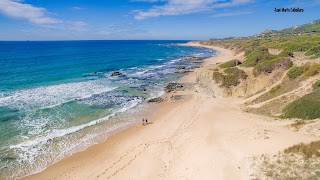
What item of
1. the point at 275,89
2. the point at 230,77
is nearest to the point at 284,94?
the point at 275,89

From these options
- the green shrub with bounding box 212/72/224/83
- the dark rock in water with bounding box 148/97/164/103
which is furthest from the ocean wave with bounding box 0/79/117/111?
the green shrub with bounding box 212/72/224/83

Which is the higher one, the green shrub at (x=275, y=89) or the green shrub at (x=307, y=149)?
the green shrub at (x=275, y=89)

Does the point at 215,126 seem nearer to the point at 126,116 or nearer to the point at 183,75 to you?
the point at 126,116

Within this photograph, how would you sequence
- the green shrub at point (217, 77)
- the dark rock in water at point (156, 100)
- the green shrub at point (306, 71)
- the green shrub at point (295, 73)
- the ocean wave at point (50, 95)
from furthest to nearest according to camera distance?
1. the green shrub at point (217, 77)
2. the dark rock in water at point (156, 100)
3. the ocean wave at point (50, 95)
4. the green shrub at point (295, 73)
5. the green shrub at point (306, 71)

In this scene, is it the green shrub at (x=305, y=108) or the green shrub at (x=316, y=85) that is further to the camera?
the green shrub at (x=316, y=85)

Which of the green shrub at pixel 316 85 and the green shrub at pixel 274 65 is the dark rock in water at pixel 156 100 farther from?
the green shrub at pixel 316 85

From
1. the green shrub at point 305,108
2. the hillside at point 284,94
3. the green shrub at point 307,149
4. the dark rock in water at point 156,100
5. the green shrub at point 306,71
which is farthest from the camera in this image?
the dark rock in water at point 156,100

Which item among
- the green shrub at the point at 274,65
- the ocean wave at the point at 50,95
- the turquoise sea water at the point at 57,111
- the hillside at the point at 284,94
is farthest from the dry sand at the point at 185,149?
the ocean wave at the point at 50,95

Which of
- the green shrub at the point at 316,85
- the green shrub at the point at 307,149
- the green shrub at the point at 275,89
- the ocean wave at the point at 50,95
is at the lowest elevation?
the ocean wave at the point at 50,95

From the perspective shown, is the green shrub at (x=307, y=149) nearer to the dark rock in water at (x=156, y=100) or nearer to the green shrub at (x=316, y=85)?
the green shrub at (x=316, y=85)
